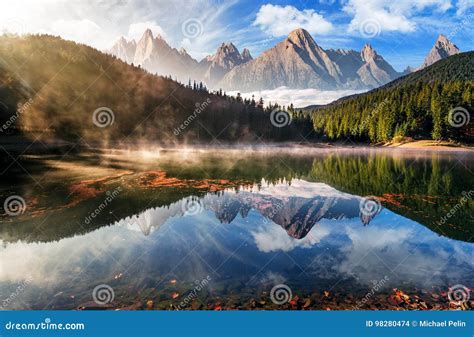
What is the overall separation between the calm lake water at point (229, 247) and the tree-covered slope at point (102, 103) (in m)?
63.0

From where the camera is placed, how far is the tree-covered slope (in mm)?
83031

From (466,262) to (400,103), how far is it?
121448mm

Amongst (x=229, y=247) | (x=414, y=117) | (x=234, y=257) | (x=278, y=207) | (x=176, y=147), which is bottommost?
(x=234, y=257)

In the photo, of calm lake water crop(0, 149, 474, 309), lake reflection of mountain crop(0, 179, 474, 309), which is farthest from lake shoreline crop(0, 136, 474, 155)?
lake reflection of mountain crop(0, 179, 474, 309)

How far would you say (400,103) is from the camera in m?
117

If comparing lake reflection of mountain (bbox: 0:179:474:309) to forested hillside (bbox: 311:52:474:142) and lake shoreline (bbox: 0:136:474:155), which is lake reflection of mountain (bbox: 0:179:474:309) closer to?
lake shoreline (bbox: 0:136:474:155)

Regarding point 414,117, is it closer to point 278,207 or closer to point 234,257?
point 278,207

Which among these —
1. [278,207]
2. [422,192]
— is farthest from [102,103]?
[422,192]

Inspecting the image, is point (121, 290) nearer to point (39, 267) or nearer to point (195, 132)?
point (39, 267)

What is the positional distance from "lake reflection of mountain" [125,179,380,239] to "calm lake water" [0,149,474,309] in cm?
11

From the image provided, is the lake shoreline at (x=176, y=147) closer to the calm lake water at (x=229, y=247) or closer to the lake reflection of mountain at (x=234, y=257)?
the calm lake water at (x=229, y=247)

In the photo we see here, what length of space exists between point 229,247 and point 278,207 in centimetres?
720

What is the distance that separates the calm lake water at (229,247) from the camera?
9.80m

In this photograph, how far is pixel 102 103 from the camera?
106 meters
